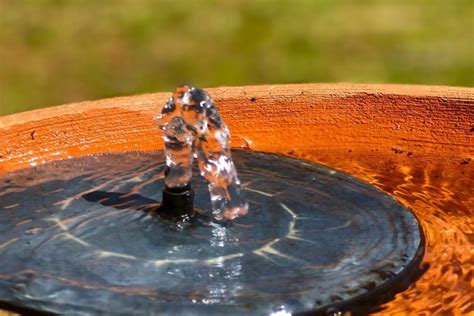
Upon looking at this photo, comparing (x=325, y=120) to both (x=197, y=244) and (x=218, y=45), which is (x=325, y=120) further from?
(x=218, y=45)

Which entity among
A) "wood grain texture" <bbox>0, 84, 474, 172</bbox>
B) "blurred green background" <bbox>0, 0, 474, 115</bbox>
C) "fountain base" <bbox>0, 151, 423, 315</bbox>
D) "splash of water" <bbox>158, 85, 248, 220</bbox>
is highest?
"blurred green background" <bbox>0, 0, 474, 115</bbox>

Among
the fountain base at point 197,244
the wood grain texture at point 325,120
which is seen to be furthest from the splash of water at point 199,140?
the wood grain texture at point 325,120

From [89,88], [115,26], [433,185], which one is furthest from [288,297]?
[115,26]

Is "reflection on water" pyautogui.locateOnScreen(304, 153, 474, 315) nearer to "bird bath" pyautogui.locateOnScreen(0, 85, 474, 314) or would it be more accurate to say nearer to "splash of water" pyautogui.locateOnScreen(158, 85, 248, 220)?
"bird bath" pyautogui.locateOnScreen(0, 85, 474, 314)

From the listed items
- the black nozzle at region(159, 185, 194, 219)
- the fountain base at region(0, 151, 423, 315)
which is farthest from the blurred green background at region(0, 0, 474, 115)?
the black nozzle at region(159, 185, 194, 219)

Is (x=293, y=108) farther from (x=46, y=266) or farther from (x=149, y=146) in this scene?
(x=46, y=266)

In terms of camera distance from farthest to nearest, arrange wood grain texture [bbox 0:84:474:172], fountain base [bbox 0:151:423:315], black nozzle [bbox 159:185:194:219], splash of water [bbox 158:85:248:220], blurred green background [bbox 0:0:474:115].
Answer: blurred green background [bbox 0:0:474:115] < wood grain texture [bbox 0:84:474:172] < splash of water [bbox 158:85:248:220] < black nozzle [bbox 159:185:194:219] < fountain base [bbox 0:151:423:315]

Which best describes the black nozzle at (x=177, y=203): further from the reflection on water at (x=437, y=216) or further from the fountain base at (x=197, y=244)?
the reflection on water at (x=437, y=216)
